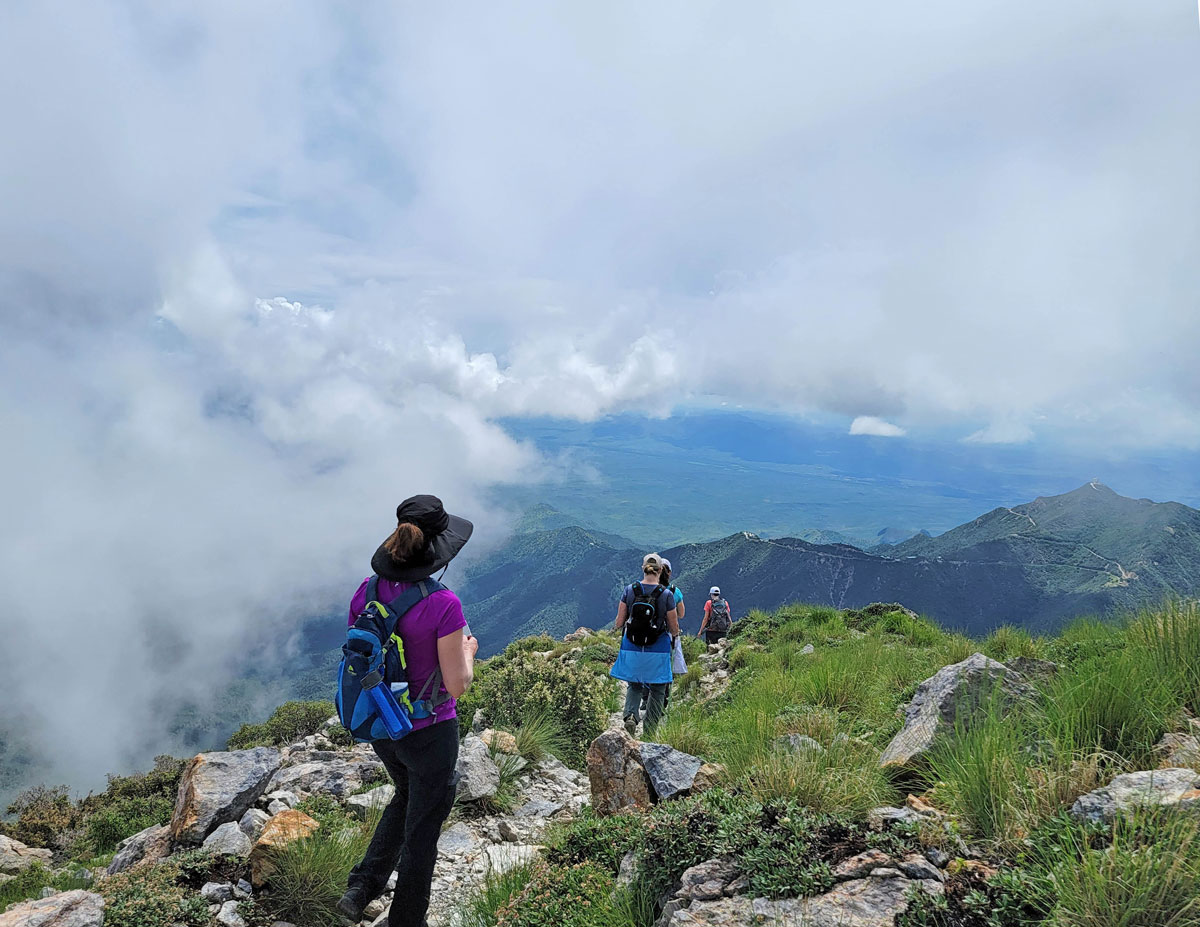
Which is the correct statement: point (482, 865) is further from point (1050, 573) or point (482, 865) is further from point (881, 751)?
point (1050, 573)

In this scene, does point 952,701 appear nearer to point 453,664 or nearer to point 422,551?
point 453,664

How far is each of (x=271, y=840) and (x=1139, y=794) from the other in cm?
607

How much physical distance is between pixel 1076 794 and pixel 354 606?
462cm

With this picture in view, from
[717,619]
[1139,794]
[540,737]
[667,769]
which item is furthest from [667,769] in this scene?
[717,619]

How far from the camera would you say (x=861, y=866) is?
3.34 metres

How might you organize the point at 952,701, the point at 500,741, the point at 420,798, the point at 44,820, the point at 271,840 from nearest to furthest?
the point at 420,798 < the point at 271,840 < the point at 952,701 < the point at 500,741 < the point at 44,820

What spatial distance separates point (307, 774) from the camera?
7.84 m

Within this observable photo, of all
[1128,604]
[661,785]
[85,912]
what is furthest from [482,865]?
[1128,604]

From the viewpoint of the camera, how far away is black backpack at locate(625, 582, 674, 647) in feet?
26.9

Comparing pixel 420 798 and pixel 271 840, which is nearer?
pixel 420 798

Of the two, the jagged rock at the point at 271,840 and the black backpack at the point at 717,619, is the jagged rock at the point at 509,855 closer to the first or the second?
the jagged rock at the point at 271,840

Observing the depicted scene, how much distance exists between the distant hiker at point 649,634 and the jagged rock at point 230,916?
15.5ft

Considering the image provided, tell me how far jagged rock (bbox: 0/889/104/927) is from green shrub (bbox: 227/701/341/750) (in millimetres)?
10273

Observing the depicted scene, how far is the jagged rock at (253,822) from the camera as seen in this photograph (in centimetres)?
598
